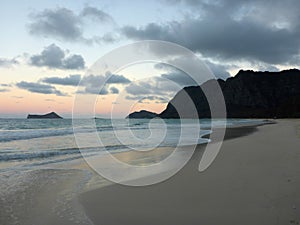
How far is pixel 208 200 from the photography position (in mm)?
5477

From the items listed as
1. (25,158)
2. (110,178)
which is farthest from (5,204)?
(25,158)

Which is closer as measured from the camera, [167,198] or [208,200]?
[208,200]

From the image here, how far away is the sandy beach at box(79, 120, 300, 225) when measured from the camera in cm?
459

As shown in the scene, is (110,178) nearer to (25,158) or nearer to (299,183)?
(299,183)

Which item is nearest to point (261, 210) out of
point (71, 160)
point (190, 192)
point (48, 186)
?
→ point (190, 192)

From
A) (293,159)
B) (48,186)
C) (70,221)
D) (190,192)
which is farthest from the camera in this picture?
(293,159)

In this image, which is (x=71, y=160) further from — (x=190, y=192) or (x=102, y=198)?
(x=190, y=192)

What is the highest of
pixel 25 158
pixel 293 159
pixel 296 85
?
pixel 296 85

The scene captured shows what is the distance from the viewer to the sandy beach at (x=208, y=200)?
4.59m

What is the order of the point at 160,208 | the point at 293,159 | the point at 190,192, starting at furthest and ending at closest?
the point at 293,159
the point at 190,192
the point at 160,208

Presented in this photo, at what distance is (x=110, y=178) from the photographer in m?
8.12

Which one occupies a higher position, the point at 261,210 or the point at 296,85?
the point at 296,85

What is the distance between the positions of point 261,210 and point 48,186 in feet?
17.4

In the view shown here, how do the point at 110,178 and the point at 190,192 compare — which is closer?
the point at 190,192
